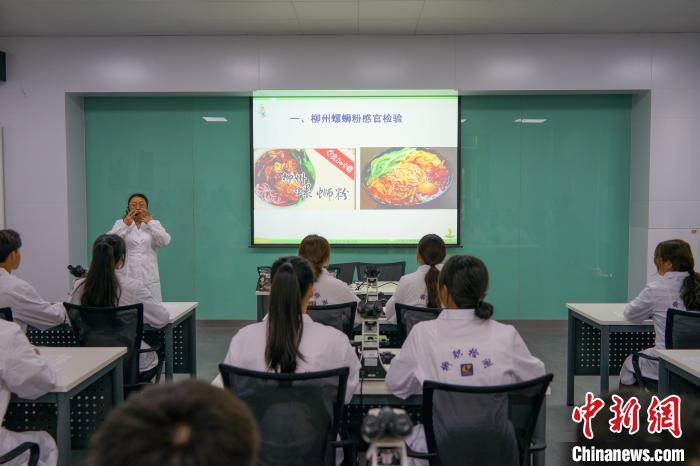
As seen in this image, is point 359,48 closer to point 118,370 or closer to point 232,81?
point 232,81

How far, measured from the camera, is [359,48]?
5.91 meters

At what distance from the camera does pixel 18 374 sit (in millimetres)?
1979

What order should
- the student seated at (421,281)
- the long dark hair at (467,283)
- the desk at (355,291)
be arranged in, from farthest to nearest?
the desk at (355,291)
the student seated at (421,281)
the long dark hair at (467,283)

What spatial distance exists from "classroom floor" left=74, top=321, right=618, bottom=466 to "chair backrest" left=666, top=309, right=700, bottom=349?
88 cm

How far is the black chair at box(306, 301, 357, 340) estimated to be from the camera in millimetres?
2887

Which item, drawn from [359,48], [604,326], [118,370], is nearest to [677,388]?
[604,326]

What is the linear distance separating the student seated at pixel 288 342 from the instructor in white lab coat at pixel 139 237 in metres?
3.26

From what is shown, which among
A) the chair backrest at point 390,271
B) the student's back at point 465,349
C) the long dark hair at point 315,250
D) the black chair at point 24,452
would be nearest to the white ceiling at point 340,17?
the chair backrest at point 390,271

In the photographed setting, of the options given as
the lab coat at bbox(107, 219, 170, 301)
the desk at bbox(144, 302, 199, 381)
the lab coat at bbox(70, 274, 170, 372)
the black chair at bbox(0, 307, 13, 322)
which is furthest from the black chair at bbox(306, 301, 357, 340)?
the lab coat at bbox(107, 219, 170, 301)

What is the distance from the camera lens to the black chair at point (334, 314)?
289 centimetres

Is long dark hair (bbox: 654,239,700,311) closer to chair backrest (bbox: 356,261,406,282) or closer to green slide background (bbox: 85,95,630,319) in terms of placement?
chair backrest (bbox: 356,261,406,282)

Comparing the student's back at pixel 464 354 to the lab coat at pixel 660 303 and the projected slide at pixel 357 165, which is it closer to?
the lab coat at pixel 660 303

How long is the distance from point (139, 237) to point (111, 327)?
215 cm

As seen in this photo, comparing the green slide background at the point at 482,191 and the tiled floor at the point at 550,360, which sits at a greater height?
the green slide background at the point at 482,191
